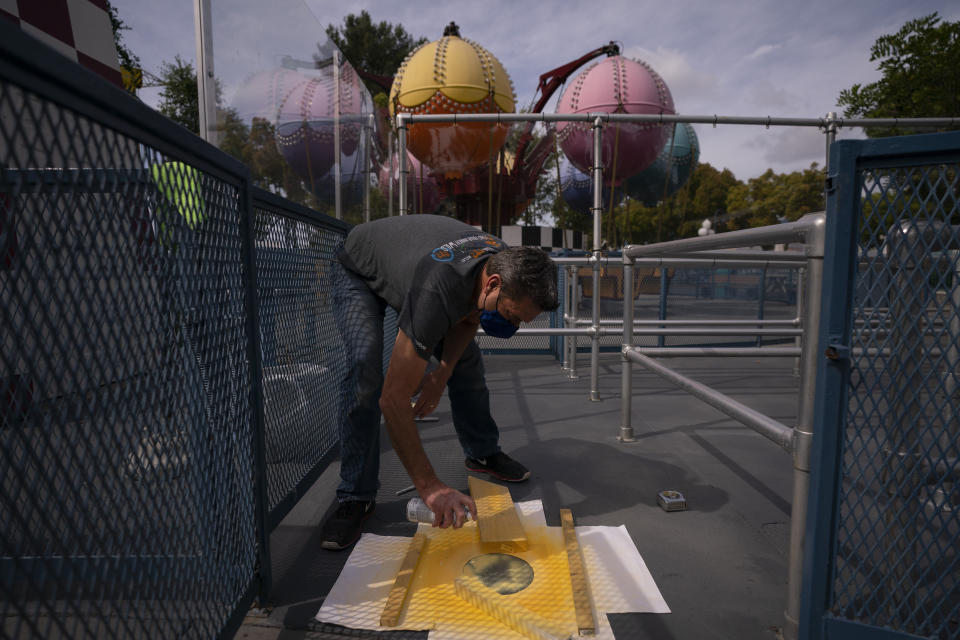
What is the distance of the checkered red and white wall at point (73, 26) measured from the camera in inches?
94.5

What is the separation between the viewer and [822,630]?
4.07 feet

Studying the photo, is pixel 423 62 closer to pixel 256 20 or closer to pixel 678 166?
pixel 256 20

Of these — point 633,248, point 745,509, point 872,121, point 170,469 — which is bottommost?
point 745,509

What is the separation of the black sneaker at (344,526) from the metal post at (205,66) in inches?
91.3

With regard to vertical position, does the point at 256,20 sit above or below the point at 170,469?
above

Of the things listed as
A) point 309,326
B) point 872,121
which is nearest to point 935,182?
point 309,326

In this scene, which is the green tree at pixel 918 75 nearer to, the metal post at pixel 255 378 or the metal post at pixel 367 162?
the metal post at pixel 367 162

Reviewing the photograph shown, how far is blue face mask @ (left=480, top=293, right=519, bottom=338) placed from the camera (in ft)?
5.15

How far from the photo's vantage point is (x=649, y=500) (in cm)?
217

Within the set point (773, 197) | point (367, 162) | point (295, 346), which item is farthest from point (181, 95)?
point (773, 197)

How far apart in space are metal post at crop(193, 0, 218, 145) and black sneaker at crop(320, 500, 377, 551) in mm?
2319

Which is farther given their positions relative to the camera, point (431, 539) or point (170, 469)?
point (431, 539)

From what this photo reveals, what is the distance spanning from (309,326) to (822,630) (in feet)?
6.46

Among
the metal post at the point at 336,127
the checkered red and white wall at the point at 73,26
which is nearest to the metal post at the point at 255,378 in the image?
the checkered red and white wall at the point at 73,26
